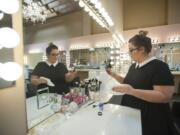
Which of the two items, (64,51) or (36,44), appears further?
(64,51)

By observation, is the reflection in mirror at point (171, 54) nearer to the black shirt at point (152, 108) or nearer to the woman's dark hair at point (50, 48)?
the black shirt at point (152, 108)

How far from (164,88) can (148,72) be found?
0.16 m

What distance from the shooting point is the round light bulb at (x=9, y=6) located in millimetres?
661

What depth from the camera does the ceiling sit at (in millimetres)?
1176

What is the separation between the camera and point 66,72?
1.49 metres

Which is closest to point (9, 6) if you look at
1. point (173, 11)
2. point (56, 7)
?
point (56, 7)

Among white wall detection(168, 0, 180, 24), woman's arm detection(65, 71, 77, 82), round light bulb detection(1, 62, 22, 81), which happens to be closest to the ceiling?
round light bulb detection(1, 62, 22, 81)

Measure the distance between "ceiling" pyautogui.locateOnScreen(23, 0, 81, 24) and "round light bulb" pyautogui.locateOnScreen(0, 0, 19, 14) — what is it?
0.81ft

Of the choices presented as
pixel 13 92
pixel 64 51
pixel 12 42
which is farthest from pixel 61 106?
pixel 12 42

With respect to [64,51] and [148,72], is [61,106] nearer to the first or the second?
[64,51]

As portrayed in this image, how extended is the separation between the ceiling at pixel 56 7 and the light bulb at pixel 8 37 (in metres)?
0.32

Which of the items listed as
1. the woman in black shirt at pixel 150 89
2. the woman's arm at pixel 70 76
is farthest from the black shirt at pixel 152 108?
the woman's arm at pixel 70 76

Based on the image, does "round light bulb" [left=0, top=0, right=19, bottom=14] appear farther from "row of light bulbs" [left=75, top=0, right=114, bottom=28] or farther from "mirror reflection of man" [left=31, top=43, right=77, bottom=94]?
"row of light bulbs" [left=75, top=0, right=114, bottom=28]

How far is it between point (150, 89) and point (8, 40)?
3.23 feet
